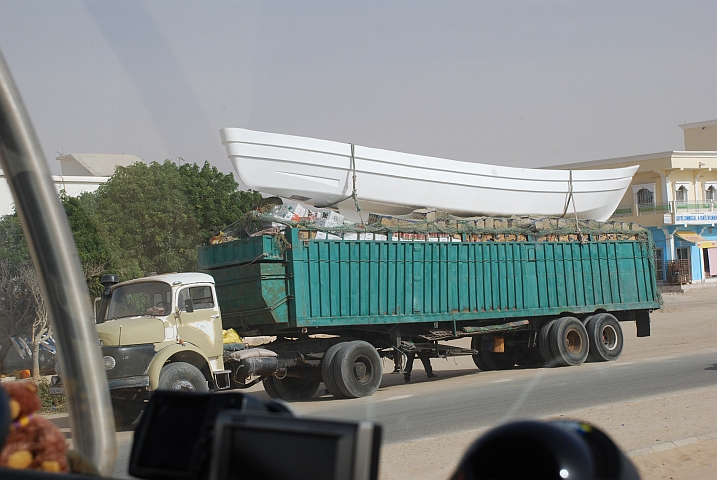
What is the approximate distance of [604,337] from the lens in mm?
18625

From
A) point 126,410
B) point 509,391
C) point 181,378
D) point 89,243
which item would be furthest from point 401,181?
point 126,410

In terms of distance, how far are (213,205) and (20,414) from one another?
22.4 meters

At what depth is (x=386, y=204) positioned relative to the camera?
16.9m

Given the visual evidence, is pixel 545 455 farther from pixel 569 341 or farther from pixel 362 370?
pixel 569 341

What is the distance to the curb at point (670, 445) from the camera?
734 cm

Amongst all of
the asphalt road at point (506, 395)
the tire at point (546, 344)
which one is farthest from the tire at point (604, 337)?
the tire at point (546, 344)

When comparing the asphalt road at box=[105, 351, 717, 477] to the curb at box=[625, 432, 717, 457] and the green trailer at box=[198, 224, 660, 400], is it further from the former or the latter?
the curb at box=[625, 432, 717, 457]

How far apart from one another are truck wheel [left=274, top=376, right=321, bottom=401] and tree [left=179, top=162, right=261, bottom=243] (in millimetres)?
8358

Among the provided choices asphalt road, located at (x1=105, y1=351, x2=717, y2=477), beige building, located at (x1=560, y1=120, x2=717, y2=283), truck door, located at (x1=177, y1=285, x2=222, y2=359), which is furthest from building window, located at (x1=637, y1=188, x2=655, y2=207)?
truck door, located at (x1=177, y1=285, x2=222, y2=359)

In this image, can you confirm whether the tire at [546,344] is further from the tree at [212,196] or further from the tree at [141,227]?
the tree at [212,196]

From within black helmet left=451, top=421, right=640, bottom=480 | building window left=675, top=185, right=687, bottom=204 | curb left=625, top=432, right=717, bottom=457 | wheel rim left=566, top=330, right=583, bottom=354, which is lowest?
curb left=625, top=432, right=717, bottom=457

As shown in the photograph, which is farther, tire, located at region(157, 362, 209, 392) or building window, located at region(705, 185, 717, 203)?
building window, located at region(705, 185, 717, 203)

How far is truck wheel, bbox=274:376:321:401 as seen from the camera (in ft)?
47.8

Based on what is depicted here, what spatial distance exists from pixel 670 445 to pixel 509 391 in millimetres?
6037
